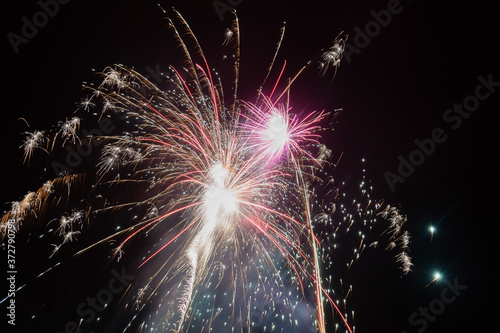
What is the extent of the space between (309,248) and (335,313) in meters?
1.90

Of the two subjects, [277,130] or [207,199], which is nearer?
[277,130]

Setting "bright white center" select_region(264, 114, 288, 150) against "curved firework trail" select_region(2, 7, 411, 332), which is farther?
"bright white center" select_region(264, 114, 288, 150)

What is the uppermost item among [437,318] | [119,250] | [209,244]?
[119,250]

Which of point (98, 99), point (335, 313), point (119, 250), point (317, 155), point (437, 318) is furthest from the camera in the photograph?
point (437, 318)

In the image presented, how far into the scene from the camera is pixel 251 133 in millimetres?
5734

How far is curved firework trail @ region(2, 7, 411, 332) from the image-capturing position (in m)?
5.11

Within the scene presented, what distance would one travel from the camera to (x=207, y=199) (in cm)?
582

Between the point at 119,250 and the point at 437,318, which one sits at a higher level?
the point at 119,250

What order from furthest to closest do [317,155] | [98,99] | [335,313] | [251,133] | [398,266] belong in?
[398,266], [335,313], [317,155], [251,133], [98,99]

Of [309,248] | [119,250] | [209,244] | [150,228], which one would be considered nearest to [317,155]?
[309,248]

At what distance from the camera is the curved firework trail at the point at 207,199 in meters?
5.11

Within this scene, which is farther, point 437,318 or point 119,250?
point 437,318

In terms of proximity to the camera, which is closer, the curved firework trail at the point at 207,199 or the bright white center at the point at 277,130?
the curved firework trail at the point at 207,199

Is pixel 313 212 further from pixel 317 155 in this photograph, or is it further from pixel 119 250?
pixel 119 250
